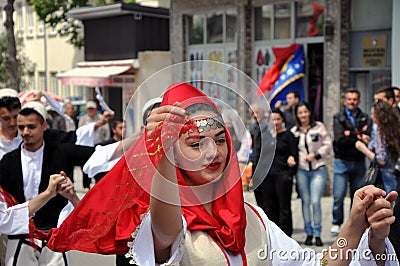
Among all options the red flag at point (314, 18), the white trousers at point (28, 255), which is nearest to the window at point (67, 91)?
the red flag at point (314, 18)

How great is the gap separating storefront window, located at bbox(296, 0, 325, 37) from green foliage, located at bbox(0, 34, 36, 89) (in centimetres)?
1623

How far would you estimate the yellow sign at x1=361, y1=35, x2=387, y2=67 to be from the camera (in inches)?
387

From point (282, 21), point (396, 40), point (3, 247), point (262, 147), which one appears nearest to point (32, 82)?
point (282, 21)

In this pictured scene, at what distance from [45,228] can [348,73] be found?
23.7ft

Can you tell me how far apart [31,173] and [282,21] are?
8.01m

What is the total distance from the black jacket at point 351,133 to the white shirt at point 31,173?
13.8 ft

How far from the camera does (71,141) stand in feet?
15.3

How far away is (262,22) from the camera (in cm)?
1177

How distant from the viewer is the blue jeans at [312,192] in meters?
7.20

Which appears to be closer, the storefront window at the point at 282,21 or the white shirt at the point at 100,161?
the white shirt at the point at 100,161

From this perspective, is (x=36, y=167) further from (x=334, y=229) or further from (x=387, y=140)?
(x=334, y=229)

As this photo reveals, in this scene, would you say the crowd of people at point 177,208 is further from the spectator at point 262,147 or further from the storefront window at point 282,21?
the storefront window at point 282,21

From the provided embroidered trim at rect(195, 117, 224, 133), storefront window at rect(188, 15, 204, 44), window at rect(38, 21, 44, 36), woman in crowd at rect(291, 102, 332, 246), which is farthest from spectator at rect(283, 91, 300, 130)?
window at rect(38, 21, 44, 36)

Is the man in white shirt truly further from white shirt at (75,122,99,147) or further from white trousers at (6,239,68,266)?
white trousers at (6,239,68,266)
